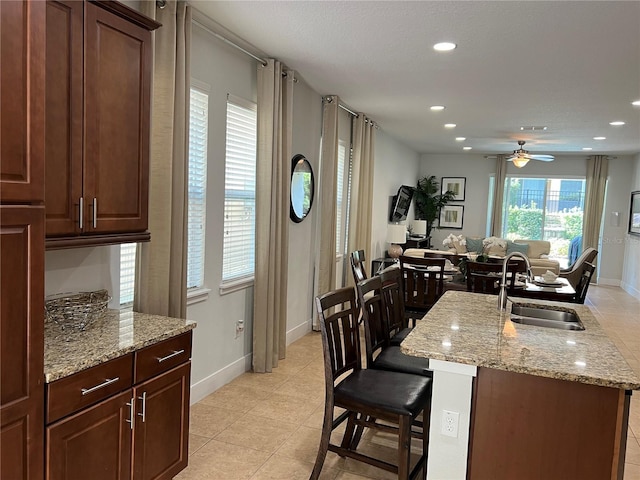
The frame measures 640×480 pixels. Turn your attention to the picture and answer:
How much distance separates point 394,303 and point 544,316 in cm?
94

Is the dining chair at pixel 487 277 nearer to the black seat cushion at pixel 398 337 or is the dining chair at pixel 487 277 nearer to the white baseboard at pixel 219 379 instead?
the black seat cushion at pixel 398 337

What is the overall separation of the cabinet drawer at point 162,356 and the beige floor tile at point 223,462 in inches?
28.8

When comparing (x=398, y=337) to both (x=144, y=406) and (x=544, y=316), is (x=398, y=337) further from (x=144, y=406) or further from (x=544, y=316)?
(x=144, y=406)

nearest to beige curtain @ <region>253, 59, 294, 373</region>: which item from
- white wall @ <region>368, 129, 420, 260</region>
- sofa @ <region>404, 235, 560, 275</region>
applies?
white wall @ <region>368, 129, 420, 260</region>

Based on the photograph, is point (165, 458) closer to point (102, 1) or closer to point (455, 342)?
point (455, 342)

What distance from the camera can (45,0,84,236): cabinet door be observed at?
192cm

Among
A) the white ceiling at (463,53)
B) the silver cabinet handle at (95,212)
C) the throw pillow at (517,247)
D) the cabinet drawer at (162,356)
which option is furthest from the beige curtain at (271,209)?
the throw pillow at (517,247)

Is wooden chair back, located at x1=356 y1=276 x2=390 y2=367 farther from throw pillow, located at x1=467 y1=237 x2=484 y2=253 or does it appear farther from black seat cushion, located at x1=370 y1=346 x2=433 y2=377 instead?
throw pillow, located at x1=467 y1=237 x2=484 y2=253

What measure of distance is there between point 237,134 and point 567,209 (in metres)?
8.88

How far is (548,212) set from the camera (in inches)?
423

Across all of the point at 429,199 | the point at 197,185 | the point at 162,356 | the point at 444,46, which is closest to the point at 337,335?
the point at 162,356

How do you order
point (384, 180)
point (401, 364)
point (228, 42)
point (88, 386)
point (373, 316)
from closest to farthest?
point (88, 386)
point (401, 364)
point (373, 316)
point (228, 42)
point (384, 180)

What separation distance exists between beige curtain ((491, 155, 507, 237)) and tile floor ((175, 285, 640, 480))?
22.2ft

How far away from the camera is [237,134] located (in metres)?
3.98
